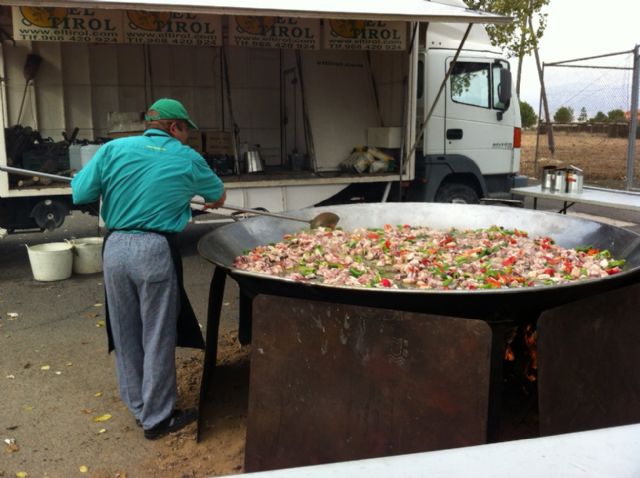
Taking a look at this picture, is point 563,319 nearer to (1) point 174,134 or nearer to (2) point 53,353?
(1) point 174,134

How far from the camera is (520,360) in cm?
428

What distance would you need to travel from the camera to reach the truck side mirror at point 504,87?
913cm

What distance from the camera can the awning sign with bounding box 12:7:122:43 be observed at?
6.66m

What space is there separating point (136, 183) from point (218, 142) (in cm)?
543

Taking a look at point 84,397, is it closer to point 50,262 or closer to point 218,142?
point 50,262

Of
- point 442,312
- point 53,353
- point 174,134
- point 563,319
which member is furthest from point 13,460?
point 563,319

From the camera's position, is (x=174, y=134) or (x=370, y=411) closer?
(x=370, y=411)

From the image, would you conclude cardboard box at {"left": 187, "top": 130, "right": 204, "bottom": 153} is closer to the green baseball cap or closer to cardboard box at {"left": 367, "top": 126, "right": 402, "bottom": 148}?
cardboard box at {"left": 367, "top": 126, "right": 402, "bottom": 148}

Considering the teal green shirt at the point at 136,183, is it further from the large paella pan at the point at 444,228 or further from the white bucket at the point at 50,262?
the white bucket at the point at 50,262

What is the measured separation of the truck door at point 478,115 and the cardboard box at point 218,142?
3068 mm

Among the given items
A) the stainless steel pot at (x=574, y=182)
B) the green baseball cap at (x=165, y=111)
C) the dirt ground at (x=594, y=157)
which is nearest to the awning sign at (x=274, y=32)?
the stainless steel pot at (x=574, y=182)

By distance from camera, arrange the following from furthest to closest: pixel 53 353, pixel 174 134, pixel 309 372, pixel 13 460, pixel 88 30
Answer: pixel 88 30 < pixel 53 353 < pixel 174 134 < pixel 13 460 < pixel 309 372

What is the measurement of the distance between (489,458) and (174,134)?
10.1ft

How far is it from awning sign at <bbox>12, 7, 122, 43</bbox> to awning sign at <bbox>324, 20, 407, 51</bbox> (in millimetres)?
2477
